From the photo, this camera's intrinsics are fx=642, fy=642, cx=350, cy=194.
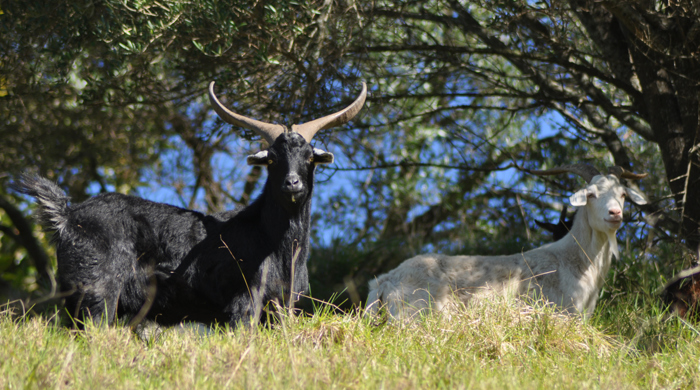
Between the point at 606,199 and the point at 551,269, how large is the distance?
2.85ft

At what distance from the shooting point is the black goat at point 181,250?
509cm

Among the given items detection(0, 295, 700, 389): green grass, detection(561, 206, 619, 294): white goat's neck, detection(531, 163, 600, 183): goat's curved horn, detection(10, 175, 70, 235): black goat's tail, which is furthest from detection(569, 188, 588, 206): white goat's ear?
detection(10, 175, 70, 235): black goat's tail

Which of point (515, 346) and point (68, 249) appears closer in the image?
point (515, 346)

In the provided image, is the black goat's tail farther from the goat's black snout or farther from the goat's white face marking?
the goat's white face marking

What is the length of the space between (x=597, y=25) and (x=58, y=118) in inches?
318

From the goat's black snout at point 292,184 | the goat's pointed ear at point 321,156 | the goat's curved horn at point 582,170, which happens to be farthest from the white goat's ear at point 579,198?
the goat's black snout at point 292,184

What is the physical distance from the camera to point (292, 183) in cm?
505

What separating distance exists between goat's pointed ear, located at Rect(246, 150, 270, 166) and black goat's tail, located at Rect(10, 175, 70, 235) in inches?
60.6

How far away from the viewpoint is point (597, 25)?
23.5ft

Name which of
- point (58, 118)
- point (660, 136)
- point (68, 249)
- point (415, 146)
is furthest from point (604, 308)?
point (58, 118)

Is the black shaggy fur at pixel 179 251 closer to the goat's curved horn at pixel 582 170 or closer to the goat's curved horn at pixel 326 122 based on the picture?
the goat's curved horn at pixel 326 122

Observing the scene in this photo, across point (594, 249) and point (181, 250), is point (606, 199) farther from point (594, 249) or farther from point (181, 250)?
point (181, 250)

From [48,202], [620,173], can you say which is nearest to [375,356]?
[48,202]

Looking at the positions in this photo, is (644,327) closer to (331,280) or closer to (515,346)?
(515,346)
